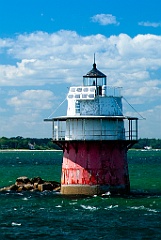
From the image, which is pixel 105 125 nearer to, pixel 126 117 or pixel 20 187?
pixel 126 117

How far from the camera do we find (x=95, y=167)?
47.2 m

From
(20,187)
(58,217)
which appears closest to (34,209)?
(58,217)

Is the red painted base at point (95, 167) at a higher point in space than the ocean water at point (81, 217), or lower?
higher

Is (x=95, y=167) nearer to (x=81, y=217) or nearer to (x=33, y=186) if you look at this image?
(x=81, y=217)

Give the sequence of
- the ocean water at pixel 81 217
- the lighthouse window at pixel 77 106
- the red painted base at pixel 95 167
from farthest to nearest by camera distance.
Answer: the lighthouse window at pixel 77 106
the red painted base at pixel 95 167
the ocean water at pixel 81 217

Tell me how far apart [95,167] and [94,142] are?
5.64 feet

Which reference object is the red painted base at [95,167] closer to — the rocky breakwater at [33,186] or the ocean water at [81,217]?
the ocean water at [81,217]

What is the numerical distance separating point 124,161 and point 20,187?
12.2 m

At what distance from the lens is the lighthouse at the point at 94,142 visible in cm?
4731

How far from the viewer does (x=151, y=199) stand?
1843 inches

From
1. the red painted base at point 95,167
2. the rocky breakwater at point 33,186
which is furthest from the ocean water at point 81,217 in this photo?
the rocky breakwater at point 33,186

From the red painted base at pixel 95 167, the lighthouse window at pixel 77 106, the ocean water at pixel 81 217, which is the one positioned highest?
the lighthouse window at pixel 77 106

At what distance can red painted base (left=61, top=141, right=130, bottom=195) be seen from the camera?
4725 cm

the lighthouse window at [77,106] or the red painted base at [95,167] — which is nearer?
the red painted base at [95,167]
